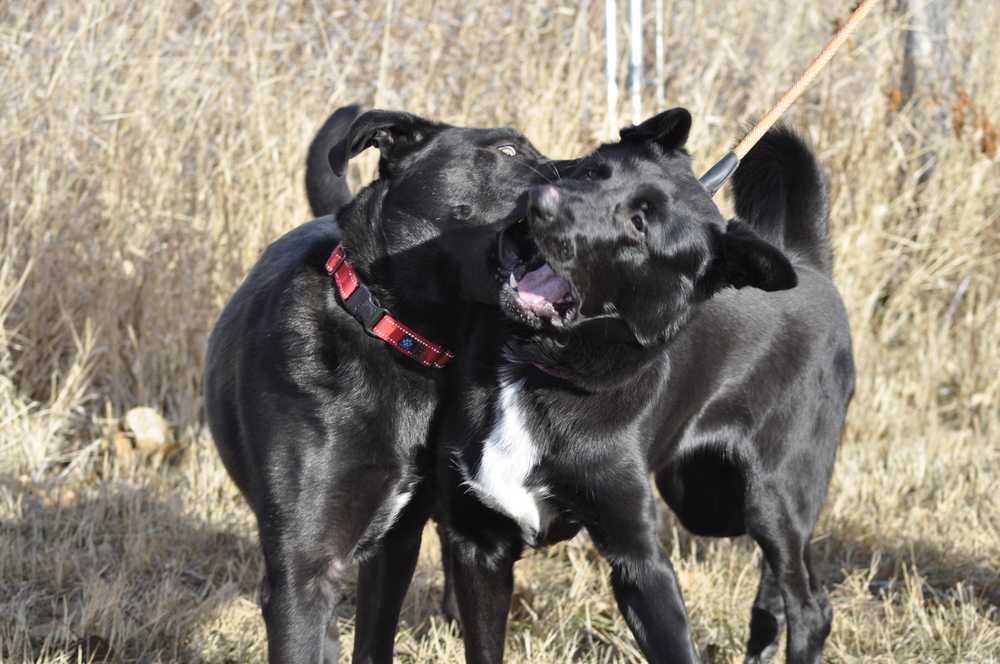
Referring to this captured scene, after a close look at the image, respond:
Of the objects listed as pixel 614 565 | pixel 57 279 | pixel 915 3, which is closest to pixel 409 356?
pixel 614 565

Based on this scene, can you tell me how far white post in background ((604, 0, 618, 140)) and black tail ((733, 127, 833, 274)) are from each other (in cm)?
191

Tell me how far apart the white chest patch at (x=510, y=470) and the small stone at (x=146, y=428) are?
7.77ft

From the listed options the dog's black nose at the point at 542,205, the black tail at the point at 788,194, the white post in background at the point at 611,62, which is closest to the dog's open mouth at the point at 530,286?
the dog's black nose at the point at 542,205

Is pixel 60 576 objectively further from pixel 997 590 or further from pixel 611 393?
pixel 997 590

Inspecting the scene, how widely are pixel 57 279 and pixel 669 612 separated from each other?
3412 millimetres

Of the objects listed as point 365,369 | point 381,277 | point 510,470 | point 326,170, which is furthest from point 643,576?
point 326,170

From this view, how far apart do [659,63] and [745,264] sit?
3.51 m

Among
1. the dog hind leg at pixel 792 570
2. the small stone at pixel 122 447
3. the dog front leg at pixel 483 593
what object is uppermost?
the dog front leg at pixel 483 593

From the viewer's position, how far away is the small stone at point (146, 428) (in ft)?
16.5

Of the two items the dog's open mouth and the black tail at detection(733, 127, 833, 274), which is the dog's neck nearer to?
the dog's open mouth

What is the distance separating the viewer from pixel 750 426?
12.0 ft

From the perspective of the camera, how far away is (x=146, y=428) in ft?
16.6

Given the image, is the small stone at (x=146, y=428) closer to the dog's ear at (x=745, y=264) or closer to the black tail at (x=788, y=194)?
the black tail at (x=788, y=194)

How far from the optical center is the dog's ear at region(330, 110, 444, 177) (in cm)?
305
